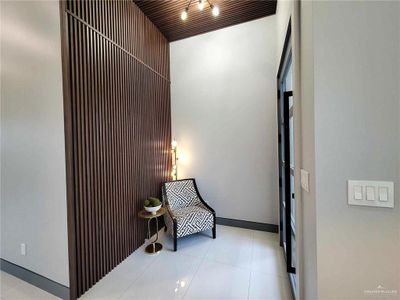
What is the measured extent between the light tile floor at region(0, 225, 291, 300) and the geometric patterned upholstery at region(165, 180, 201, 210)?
642 millimetres

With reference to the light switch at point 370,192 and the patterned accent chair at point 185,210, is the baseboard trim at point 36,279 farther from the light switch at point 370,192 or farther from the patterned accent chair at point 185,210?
the light switch at point 370,192

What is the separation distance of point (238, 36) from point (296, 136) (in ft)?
8.86

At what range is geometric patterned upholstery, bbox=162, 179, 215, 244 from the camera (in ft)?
8.84

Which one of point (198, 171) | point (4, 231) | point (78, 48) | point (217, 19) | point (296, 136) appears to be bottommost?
point (4, 231)

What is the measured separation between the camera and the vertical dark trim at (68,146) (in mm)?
1736

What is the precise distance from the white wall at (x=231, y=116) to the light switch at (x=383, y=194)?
7.28 ft

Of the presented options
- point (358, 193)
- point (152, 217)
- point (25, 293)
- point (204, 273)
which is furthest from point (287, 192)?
point (25, 293)

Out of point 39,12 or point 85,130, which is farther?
point 85,130

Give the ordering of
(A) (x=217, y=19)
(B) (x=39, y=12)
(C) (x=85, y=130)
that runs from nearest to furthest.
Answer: (B) (x=39, y=12) < (C) (x=85, y=130) < (A) (x=217, y=19)

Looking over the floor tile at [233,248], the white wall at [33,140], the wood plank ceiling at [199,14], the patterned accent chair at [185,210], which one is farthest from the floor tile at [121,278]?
the wood plank ceiling at [199,14]

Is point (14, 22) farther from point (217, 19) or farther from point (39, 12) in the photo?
point (217, 19)

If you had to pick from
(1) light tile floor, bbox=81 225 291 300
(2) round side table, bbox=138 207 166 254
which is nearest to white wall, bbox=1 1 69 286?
(1) light tile floor, bbox=81 225 291 300

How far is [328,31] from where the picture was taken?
0.91m

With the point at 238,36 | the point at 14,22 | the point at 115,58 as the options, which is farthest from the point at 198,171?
the point at 14,22
